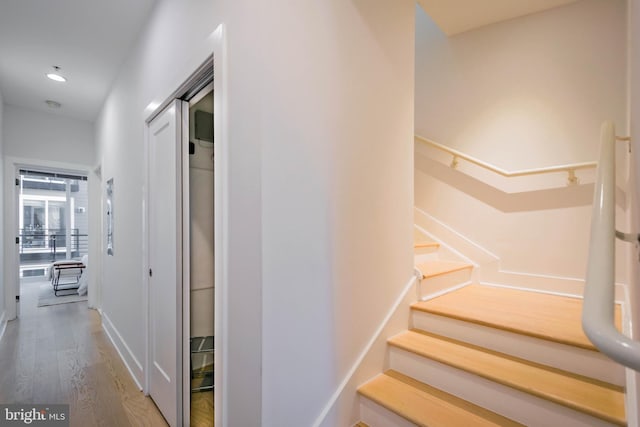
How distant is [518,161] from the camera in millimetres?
2527

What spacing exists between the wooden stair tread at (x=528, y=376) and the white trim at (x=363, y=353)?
131mm

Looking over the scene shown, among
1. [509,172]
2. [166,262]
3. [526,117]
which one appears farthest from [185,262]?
[526,117]

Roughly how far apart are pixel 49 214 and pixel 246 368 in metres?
8.90

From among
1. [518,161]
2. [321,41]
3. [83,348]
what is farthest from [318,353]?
[83,348]

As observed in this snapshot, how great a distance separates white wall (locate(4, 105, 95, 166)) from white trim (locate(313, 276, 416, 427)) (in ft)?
16.2

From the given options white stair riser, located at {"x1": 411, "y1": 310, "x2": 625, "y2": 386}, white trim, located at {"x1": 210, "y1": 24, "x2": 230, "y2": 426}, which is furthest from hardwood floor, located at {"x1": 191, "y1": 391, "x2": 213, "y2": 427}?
white stair riser, located at {"x1": 411, "y1": 310, "x2": 625, "y2": 386}

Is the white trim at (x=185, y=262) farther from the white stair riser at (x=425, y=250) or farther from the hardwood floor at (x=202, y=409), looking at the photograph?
the white stair riser at (x=425, y=250)

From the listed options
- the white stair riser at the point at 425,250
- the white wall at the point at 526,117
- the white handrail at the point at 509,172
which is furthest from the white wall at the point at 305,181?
the white wall at the point at 526,117

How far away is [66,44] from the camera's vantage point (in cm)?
255

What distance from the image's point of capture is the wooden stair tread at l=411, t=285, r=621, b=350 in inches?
58.5

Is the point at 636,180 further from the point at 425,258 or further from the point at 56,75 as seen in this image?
the point at 56,75

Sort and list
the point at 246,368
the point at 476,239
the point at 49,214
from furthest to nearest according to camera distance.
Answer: the point at 49,214, the point at 476,239, the point at 246,368

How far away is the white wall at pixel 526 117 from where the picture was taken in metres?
2.20

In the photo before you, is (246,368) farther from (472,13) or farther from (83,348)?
(472,13)
